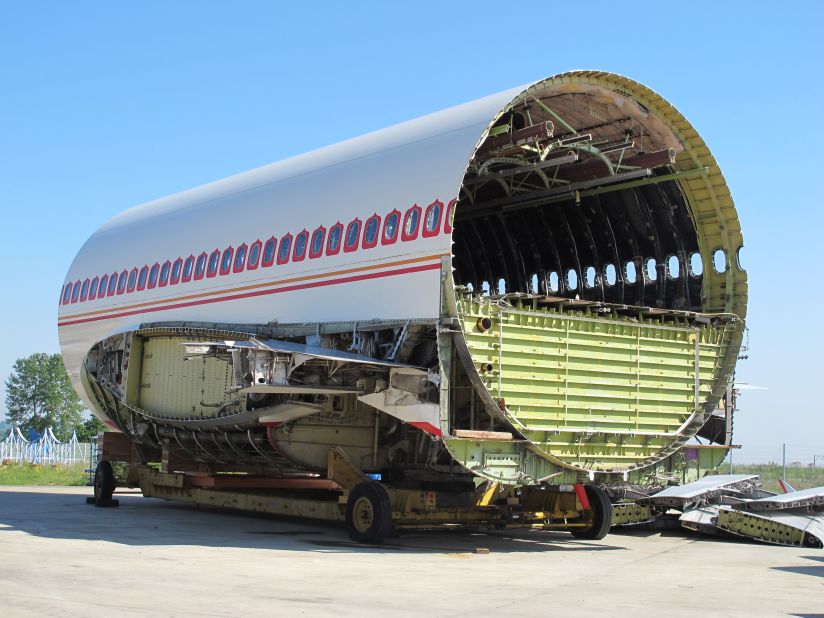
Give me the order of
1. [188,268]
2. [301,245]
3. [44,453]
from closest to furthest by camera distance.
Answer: [301,245]
[188,268]
[44,453]

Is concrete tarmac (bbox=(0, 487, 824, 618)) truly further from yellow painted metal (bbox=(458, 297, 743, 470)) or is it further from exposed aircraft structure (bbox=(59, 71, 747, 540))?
yellow painted metal (bbox=(458, 297, 743, 470))

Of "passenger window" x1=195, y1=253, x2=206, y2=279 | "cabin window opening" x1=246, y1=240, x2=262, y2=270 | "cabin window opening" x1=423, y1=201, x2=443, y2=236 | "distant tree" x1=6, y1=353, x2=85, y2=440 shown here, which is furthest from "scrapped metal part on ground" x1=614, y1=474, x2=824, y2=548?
"distant tree" x1=6, y1=353, x2=85, y2=440

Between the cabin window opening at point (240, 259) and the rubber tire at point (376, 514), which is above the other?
the cabin window opening at point (240, 259)

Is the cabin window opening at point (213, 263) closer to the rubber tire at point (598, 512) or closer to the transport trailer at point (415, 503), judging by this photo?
the transport trailer at point (415, 503)

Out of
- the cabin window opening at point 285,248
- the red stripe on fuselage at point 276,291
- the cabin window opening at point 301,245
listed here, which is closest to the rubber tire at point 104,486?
the red stripe on fuselage at point 276,291

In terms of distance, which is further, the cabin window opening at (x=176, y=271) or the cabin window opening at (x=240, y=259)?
the cabin window opening at (x=176, y=271)

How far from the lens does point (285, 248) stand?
18.3 meters

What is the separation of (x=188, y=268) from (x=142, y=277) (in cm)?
232

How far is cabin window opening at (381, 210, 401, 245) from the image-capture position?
15688 millimetres

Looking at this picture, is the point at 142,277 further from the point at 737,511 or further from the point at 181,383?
the point at 737,511

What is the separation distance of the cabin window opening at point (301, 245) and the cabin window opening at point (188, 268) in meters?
3.90

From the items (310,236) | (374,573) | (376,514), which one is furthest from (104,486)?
(374,573)

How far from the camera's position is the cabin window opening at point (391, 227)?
15688 millimetres

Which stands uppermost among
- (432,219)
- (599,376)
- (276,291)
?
(432,219)
